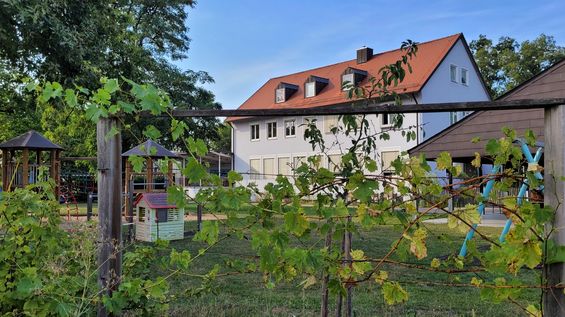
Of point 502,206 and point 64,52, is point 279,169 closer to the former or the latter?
point 64,52

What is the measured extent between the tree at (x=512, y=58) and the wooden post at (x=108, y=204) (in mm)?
39464

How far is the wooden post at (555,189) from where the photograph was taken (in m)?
1.61

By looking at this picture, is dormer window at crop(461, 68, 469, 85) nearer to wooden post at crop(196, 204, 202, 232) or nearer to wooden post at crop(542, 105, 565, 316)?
wooden post at crop(196, 204, 202, 232)

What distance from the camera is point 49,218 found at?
94.6 inches

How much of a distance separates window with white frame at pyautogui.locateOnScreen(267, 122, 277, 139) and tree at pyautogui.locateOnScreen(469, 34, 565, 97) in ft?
63.0

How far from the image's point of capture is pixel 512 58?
127ft

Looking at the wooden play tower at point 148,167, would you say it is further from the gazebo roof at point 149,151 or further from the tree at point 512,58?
the tree at point 512,58

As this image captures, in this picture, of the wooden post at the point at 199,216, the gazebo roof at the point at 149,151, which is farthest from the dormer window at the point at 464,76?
the wooden post at the point at 199,216

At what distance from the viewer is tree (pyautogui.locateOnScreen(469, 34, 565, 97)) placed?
38.0 metres

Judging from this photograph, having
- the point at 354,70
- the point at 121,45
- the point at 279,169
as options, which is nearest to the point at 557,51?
the point at 354,70

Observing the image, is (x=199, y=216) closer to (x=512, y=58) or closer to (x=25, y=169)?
(x=25, y=169)

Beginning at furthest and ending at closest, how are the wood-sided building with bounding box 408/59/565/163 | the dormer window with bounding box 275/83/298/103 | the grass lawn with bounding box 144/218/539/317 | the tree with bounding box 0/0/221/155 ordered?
1. the dormer window with bounding box 275/83/298/103
2. the wood-sided building with bounding box 408/59/565/163
3. the tree with bounding box 0/0/221/155
4. the grass lawn with bounding box 144/218/539/317

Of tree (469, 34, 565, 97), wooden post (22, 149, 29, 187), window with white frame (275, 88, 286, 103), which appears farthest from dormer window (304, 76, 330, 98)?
wooden post (22, 149, 29, 187)

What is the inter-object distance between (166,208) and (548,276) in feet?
29.7
